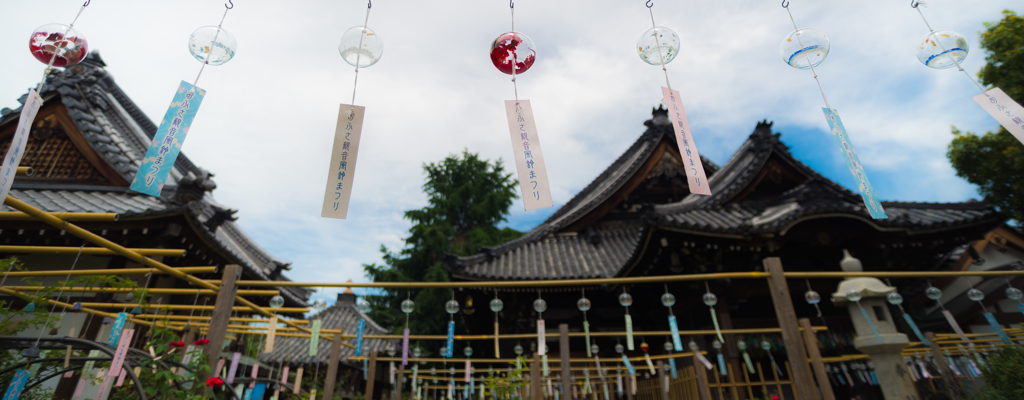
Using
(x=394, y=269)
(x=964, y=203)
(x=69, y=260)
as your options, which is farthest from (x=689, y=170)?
(x=394, y=269)

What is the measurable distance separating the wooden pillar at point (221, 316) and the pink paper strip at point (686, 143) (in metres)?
5.10

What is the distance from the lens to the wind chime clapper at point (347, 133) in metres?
4.65

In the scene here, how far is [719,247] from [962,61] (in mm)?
3797

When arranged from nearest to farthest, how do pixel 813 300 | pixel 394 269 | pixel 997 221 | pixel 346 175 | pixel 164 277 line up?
pixel 346 175, pixel 813 300, pixel 997 221, pixel 164 277, pixel 394 269

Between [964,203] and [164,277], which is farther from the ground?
[964,203]

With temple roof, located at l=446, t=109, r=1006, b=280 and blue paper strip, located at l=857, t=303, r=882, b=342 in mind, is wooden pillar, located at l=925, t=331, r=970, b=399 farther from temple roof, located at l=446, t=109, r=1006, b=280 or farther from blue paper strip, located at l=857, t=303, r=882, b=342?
blue paper strip, located at l=857, t=303, r=882, b=342

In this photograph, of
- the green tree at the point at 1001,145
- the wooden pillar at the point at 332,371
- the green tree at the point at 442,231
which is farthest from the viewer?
the green tree at the point at 442,231

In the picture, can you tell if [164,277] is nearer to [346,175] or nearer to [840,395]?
[346,175]

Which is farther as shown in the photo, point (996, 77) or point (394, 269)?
point (394, 269)

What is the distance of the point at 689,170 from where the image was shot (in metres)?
4.79

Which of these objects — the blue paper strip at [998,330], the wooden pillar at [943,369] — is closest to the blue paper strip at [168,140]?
the blue paper strip at [998,330]

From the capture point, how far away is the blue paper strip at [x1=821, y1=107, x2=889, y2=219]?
468 cm

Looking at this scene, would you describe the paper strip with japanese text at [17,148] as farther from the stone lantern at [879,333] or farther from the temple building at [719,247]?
the stone lantern at [879,333]

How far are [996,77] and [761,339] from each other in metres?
12.4
